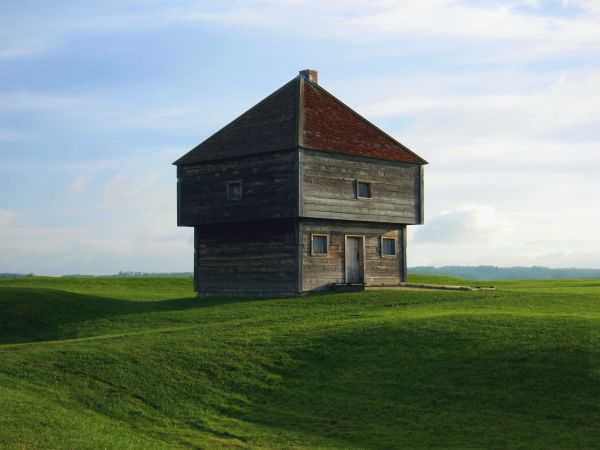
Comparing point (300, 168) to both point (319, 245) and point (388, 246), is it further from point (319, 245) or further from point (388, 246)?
point (388, 246)

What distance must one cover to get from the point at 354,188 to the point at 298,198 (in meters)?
4.20

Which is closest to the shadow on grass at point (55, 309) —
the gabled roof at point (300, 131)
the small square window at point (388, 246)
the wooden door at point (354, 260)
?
the wooden door at point (354, 260)

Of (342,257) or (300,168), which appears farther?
(342,257)

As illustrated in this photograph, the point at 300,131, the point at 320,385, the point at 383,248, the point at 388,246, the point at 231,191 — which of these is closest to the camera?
the point at 320,385

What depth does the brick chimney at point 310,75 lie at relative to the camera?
45219 millimetres

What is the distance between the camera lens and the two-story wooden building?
130 ft

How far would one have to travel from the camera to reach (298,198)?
38500 millimetres

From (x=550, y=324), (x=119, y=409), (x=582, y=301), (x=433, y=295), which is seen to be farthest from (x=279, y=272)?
(x=119, y=409)

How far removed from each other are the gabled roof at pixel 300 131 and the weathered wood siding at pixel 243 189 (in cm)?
55

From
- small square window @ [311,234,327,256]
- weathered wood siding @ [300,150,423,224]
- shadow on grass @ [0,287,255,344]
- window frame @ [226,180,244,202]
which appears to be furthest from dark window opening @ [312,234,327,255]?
shadow on grass @ [0,287,255,344]

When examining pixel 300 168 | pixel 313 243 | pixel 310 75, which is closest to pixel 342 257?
pixel 313 243

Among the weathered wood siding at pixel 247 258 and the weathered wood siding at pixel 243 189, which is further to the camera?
the weathered wood siding at pixel 247 258

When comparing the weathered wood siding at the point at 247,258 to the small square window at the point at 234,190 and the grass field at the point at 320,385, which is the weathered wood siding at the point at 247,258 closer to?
the small square window at the point at 234,190

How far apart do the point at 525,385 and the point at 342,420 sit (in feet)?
15.7
